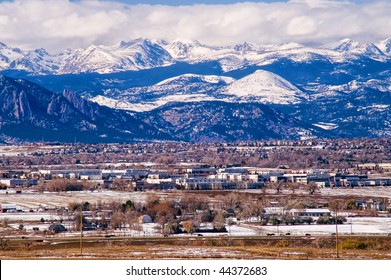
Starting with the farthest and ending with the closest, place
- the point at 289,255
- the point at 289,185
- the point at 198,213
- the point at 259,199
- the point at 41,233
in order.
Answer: the point at 289,185
the point at 259,199
the point at 198,213
the point at 41,233
the point at 289,255

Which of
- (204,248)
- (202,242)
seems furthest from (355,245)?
(202,242)

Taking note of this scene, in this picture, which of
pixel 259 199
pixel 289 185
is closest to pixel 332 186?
pixel 289 185

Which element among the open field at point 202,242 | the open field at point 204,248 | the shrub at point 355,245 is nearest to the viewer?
A: the open field at point 204,248

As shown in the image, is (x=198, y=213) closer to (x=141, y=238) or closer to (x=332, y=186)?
(x=141, y=238)

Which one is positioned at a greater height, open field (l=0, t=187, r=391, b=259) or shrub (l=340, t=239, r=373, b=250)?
open field (l=0, t=187, r=391, b=259)

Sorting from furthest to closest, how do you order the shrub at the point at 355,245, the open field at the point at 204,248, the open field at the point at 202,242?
1. the shrub at the point at 355,245
2. the open field at the point at 202,242
3. the open field at the point at 204,248

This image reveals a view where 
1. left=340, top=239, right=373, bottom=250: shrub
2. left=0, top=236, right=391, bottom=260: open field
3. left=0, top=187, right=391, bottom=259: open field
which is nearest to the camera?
left=0, top=236, right=391, bottom=260: open field

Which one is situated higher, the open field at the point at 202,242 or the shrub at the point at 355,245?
the open field at the point at 202,242

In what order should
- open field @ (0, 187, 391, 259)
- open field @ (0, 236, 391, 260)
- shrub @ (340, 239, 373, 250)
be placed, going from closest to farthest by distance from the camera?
open field @ (0, 236, 391, 260)
open field @ (0, 187, 391, 259)
shrub @ (340, 239, 373, 250)

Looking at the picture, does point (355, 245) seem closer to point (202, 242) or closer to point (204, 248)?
point (204, 248)

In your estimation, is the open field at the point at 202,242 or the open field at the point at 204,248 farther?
the open field at the point at 202,242

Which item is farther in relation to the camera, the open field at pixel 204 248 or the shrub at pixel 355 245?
the shrub at pixel 355 245
